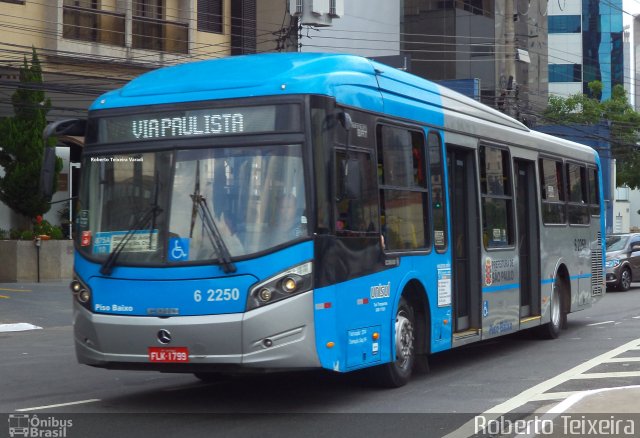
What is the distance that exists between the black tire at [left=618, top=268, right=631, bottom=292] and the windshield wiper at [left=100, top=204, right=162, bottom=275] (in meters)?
22.7

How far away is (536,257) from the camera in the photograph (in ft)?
51.0

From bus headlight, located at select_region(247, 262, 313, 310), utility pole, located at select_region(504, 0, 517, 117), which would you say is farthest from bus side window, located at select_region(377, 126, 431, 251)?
utility pole, located at select_region(504, 0, 517, 117)

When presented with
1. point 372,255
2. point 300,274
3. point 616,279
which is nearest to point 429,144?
point 372,255

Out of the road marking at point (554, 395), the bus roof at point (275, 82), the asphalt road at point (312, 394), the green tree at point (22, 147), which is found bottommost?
the asphalt road at point (312, 394)

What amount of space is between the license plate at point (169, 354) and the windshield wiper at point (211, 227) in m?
0.82

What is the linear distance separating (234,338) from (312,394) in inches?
81.7

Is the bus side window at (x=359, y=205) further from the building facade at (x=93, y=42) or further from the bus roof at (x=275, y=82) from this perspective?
the building facade at (x=93, y=42)

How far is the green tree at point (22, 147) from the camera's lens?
1101 inches

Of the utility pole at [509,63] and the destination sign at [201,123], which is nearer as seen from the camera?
the destination sign at [201,123]

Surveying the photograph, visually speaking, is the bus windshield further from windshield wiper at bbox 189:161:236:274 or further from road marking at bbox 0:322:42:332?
road marking at bbox 0:322:42:332

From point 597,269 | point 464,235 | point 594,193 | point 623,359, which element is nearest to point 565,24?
point 594,193

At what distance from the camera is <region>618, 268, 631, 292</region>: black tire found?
29703mm

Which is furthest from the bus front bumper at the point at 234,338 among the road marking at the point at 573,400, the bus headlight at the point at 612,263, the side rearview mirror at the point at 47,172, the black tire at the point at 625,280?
the black tire at the point at 625,280

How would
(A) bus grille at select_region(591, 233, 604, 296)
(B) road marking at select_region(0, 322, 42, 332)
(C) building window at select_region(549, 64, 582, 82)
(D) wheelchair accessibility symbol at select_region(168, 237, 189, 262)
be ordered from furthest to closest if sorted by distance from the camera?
(C) building window at select_region(549, 64, 582, 82)
(B) road marking at select_region(0, 322, 42, 332)
(A) bus grille at select_region(591, 233, 604, 296)
(D) wheelchair accessibility symbol at select_region(168, 237, 189, 262)
